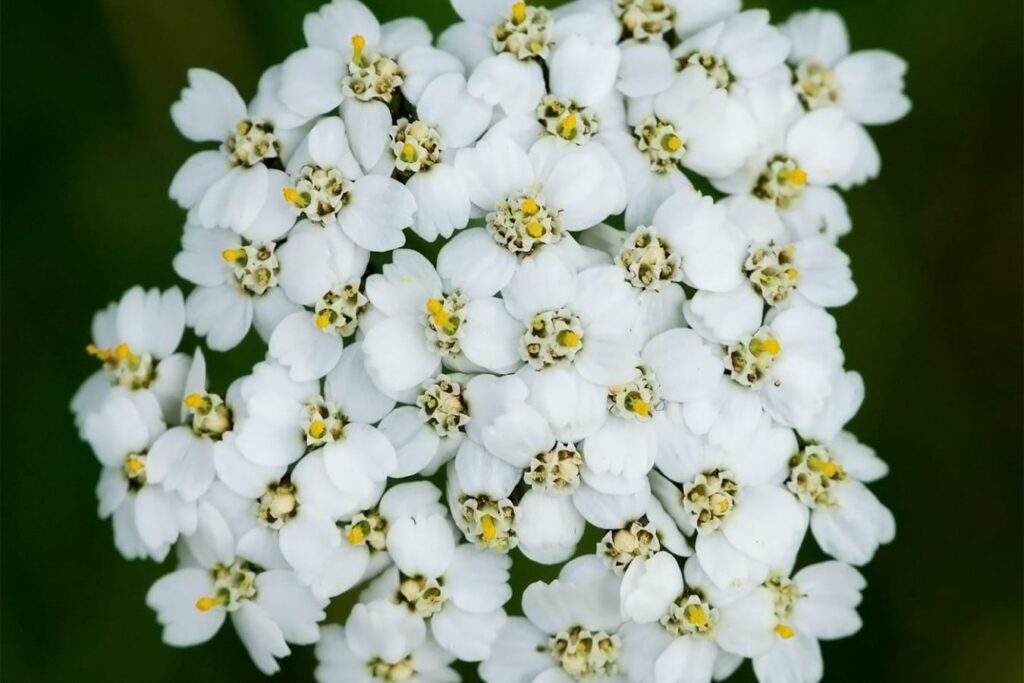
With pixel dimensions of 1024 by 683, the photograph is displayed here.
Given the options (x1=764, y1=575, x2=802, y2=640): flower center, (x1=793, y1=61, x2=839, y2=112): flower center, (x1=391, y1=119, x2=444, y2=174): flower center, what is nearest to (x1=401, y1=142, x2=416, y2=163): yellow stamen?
(x1=391, y1=119, x2=444, y2=174): flower center

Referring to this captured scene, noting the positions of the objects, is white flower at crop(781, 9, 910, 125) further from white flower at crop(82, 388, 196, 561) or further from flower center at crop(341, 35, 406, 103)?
white flower at crop(82, 388, 196, 561)

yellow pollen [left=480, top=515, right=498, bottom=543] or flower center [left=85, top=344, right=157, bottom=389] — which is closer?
yellow pollen [left=480, top=515, right=498, bottom=543]

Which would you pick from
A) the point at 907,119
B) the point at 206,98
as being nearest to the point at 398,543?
the point at 206,98

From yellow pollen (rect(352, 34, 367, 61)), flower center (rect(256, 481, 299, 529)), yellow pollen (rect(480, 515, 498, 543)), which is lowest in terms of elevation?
yellow pollen (rect(480, 515, 498, 543))

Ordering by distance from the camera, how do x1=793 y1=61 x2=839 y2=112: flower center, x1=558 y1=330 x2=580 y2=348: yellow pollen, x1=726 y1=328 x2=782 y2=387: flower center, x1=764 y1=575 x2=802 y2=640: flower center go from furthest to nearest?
x1=793 y1=61 x2=839 y2=112: flower center
x1=764 y1=575 x2=802 y2=640: flower center
x1=726 y1=328 x2=782 y2=387: flower center
x1=558 y1=330 x2=580 y2=348: yellow pollen

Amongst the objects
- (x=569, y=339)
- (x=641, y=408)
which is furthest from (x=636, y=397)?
(x=569, y=339)

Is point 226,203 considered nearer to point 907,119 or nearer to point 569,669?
point 569,669
